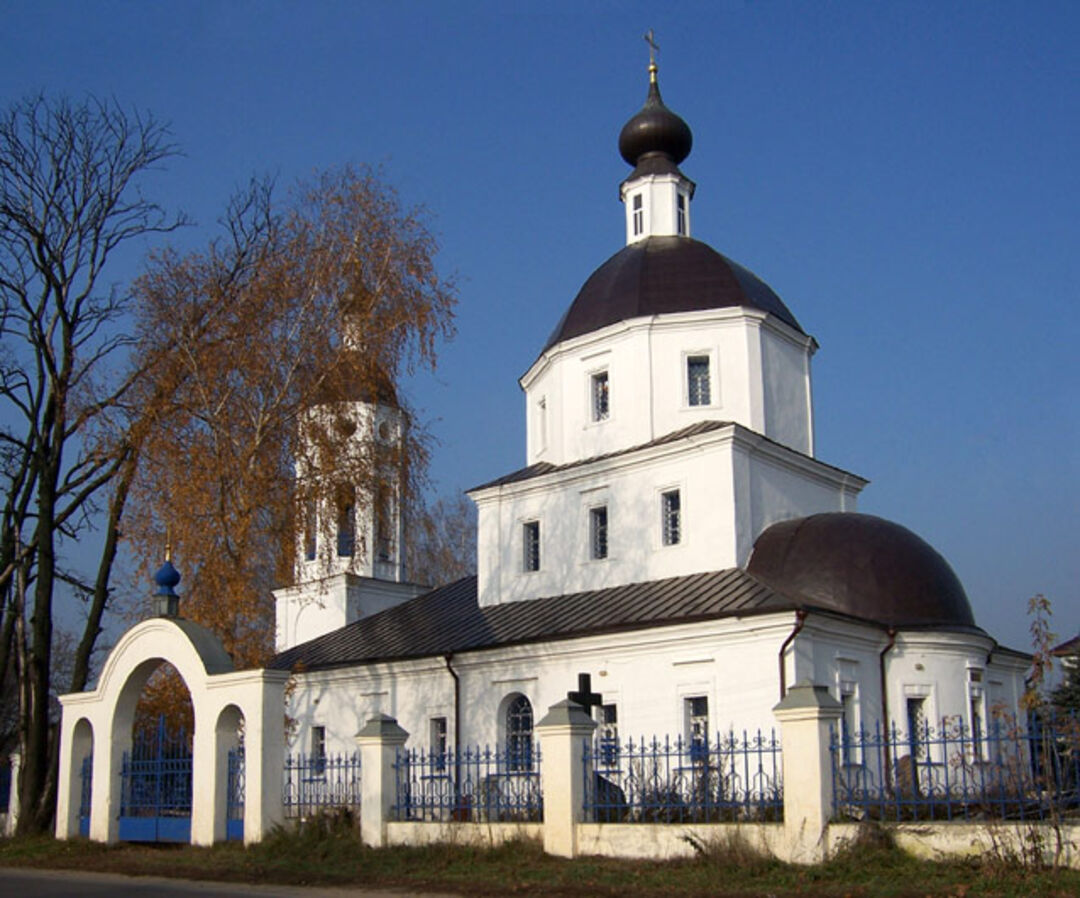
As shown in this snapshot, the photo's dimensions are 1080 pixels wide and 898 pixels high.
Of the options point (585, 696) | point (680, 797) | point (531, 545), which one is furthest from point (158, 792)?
point (531, 545)

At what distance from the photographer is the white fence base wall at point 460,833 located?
42.9 ft

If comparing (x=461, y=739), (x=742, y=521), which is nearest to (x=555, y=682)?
(x=461, y=739)

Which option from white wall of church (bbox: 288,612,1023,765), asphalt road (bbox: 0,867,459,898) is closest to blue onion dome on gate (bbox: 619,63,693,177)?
white wall of church (bbox: 288,612,1023,765)

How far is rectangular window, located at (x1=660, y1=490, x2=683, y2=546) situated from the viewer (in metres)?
21.1

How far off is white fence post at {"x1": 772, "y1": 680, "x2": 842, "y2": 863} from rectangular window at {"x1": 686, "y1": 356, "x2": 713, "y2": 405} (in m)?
11.3

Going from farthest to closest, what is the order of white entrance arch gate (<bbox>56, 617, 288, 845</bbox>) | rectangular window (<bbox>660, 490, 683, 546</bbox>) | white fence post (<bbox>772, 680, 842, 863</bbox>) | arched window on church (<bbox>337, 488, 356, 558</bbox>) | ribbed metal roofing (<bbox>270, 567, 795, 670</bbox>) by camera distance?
rectangular window (<bbox>660, 490, 683, 546</bbox>), ribbed metal roofing (<bbox>270, 567, 795, 670</bbox>), arched window on church (<bbox>337, 488, 356, 558</bbox>), white entrance arch gate (<bbox>56, 617, 288, 845</bbox>), white fence post (<bbox>772, 680, 842, 863</bbox>)

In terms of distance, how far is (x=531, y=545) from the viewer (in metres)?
23.4

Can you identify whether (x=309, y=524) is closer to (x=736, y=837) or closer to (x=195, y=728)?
(x=195, y=728)

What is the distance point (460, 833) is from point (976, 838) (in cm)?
567

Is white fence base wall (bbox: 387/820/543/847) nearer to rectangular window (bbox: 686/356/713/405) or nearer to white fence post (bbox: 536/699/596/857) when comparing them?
white fence post (bbox: 536/699/596/857)

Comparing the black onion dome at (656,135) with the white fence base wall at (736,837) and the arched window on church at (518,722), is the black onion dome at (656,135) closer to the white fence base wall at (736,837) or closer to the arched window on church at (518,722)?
the arched window on church at (518,722)

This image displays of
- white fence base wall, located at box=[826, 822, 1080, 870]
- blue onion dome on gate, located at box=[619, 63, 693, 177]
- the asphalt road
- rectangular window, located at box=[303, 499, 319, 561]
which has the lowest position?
the asphalt road

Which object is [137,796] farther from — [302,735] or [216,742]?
[302,735]

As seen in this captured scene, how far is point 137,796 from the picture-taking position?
16406mm
